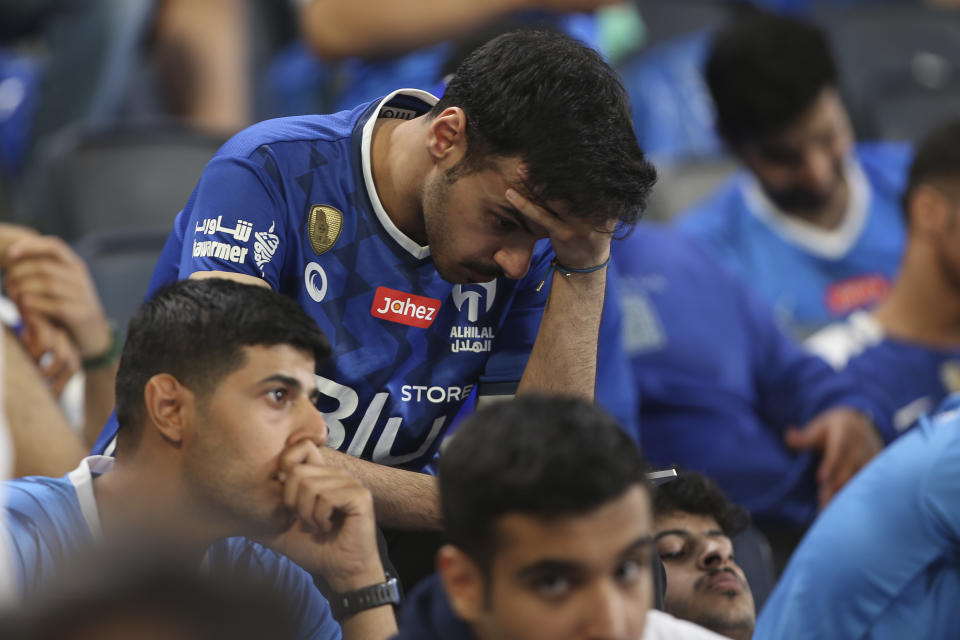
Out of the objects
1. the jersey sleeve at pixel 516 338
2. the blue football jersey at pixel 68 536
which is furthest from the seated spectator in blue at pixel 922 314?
the blue football jersey at pixel 68 536

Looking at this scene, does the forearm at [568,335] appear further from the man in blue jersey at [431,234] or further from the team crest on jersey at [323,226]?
the team crest on jersey at [323,226]

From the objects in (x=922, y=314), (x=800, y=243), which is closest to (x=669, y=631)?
(x=922, y=314)

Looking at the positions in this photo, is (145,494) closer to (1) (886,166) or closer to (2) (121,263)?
(2) (121,263)

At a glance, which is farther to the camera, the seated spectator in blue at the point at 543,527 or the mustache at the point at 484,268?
the mustache at the point at 484,268

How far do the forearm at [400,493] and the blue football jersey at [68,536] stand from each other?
0.63 ft

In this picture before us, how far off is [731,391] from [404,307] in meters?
1.78

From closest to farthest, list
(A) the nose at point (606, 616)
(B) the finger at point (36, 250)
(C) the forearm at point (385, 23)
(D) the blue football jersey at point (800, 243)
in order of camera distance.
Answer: (A) the nose at point (606, 616), (B) the finger at point (36, 250), (C) the forearm at point (385, 23), (D) the blue football jersey at point (800, 243)

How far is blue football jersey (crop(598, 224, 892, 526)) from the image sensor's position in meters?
3.50

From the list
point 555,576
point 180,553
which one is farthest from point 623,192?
point 180,553

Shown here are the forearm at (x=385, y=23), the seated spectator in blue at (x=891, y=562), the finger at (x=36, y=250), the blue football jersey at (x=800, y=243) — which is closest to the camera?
the seated spectator in blue at (x=891, y=562)

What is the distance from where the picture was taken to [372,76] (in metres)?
4.02

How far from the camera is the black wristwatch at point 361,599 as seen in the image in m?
1.80

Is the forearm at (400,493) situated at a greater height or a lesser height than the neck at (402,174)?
lesser

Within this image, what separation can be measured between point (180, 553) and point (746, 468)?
2.74 m
